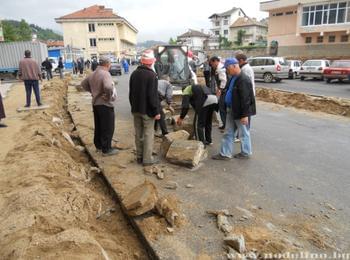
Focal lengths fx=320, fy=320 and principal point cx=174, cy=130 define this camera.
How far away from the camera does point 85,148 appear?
700 centimetres

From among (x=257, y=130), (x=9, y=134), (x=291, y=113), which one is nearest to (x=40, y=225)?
(x=9, y=134)

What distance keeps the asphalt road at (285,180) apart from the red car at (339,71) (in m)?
15.6

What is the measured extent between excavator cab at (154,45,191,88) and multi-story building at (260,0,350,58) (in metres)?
31.4

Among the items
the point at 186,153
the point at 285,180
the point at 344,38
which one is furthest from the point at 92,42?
the point at 285,180

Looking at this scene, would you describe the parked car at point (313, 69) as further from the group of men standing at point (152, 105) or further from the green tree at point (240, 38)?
the green tree at point (240, 38)

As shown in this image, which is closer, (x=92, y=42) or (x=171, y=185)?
(x=171, y=185)

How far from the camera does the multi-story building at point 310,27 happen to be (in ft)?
124

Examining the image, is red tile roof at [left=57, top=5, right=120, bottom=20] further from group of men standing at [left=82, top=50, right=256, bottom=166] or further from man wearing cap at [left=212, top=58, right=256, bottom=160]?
man wearing cap at [left=212, top=58, right=256, bottom=160]

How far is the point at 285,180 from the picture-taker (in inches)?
197

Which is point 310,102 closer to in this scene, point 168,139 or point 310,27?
point 168,139

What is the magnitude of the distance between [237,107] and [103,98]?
243cm

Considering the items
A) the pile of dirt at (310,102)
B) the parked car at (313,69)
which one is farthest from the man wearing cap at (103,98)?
the parked car at (313,69)

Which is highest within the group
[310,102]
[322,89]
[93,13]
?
[93,13]

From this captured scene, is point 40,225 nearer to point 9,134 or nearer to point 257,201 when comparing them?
point 257,201
